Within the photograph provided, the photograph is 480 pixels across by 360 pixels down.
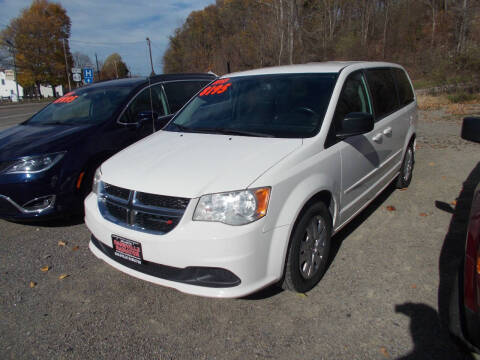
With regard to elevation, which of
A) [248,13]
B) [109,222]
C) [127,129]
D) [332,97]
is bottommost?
[109,222]

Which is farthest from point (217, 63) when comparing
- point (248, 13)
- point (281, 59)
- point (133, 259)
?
point (133, 259)

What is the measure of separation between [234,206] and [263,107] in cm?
145

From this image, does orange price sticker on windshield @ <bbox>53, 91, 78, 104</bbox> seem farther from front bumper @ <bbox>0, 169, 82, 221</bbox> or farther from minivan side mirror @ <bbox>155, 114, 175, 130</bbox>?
front bumper @ <bbox>0, 169, 82, 221</bbox>

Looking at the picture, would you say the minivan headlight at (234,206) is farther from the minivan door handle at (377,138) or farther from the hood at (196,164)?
the minivan door handle at (377,138)

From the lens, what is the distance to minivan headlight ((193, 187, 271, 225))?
7.83ft

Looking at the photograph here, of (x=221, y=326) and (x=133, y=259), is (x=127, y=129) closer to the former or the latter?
(x=133, y=259)

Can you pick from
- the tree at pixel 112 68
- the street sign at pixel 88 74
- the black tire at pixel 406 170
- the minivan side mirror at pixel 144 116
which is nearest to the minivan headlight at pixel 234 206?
the minivan side mirror at pixel 144 116

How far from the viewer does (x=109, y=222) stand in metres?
2.81

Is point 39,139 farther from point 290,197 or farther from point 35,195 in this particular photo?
point 290,197

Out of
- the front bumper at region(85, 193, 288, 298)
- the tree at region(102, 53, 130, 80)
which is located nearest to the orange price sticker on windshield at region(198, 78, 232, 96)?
the front bumper at region(85, 193, 288, 298)

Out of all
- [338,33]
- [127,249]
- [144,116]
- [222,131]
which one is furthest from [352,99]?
[338,33]

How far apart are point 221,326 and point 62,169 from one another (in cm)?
267

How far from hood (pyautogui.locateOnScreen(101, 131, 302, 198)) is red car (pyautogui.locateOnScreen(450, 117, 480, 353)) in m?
1.27

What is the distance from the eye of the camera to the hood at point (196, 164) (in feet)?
8.18
